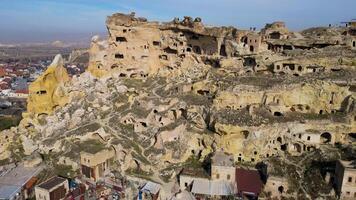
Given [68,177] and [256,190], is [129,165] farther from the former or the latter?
[256,190]

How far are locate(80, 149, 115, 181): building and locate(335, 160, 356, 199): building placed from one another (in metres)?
21.7

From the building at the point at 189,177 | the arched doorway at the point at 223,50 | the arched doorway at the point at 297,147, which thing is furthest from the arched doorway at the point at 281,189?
the arched doorway at the point at 223,50

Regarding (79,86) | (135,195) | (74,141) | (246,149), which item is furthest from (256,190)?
(79,86)

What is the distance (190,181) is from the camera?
3225 centimetres

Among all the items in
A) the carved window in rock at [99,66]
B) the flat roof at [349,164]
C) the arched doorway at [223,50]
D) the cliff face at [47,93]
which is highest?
the arched doorway at [223,50]

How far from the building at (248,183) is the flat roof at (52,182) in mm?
16454

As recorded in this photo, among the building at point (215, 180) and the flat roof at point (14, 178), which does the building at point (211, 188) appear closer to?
the building at point (215, 180)

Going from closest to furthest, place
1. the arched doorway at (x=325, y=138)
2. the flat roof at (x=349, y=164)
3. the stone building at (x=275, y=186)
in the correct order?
the flat roof at (x=349, y=164), the stone building at (x=275, y=186), the arched doorway at (x=325, y=138)

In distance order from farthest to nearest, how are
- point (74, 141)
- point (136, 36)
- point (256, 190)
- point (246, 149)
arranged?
1. point (136, 36)
2. point (74, 141)
3. point (246, 149)
4. point (256, 190)

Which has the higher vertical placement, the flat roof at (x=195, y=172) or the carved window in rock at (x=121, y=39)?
the carved window in rock at (x=121, y=39)

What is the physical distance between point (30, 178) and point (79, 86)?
1840 centimetres

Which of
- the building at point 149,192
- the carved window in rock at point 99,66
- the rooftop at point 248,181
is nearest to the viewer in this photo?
the rooftop at point 248,181

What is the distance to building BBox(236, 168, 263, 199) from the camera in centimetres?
3017

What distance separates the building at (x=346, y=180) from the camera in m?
27.8
